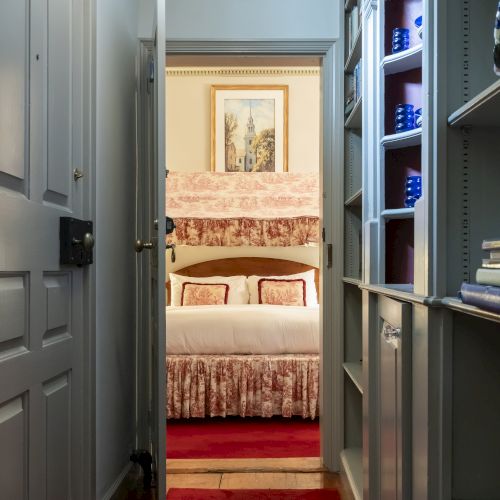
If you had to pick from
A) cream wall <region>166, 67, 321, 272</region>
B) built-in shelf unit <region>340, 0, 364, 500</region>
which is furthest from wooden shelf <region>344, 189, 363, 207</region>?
cream wall <region>166, 67, 321, 272</region>

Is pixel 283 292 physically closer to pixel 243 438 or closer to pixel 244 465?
pixel 243 438

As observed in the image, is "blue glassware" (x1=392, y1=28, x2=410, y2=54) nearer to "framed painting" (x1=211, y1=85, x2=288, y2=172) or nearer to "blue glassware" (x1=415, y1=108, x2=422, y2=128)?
"blue glassware" (x1=415, y1=108, x2=422, y2=128)

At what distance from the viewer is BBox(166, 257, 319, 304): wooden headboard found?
5.89 metres

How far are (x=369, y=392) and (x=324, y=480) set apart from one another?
0.99m

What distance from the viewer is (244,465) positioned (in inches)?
118

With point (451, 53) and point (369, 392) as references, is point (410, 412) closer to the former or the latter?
point (369, 392)

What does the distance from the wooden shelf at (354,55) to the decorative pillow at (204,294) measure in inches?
110

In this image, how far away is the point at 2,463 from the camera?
1.29m

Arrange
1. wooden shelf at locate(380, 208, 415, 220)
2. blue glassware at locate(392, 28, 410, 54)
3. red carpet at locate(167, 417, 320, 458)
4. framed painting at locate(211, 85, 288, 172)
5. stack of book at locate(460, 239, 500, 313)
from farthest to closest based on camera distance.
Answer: framed painting at locate(211, 85, 288, 172)
red carpet at locate(167, 417, 320, 458)
blue glassware at locate(392, 28, 410, 54)
wooden shelf at locate(380, 208, 415, 220)
stack of book at locate(460, 239, 500, 313)

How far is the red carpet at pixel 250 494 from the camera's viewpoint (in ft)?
8.41

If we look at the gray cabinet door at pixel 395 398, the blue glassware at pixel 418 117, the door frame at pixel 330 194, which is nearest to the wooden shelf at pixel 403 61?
the blue glassware at pixel 418 117

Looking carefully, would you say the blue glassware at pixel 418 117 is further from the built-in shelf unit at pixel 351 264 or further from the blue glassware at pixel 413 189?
the built-in shelf unit at pixel 351 264

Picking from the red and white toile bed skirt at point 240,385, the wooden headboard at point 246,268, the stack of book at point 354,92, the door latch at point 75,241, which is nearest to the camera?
the door latch at point 75,241

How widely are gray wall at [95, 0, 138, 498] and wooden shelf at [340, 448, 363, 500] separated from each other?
1041 millimetres
